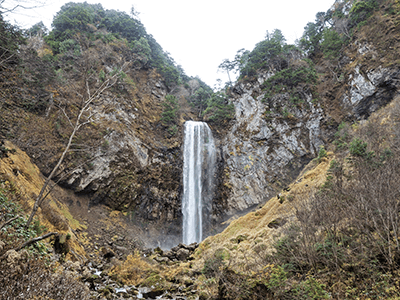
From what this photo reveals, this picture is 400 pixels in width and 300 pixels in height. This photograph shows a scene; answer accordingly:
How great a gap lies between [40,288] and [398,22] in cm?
2800

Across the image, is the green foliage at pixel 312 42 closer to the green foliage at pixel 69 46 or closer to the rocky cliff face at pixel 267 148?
the rocky cliff face at pixel 267 148

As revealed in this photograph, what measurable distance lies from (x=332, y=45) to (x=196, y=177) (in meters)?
22.9

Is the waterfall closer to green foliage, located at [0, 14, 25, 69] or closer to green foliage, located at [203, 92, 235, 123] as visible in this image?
green foliage, located at [203, 92, 235, 123]

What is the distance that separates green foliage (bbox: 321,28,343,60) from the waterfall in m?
17.2

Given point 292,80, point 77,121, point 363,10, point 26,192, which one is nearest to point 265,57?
point 292,80

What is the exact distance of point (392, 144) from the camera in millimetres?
7691

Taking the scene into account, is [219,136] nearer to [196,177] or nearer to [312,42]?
[196,177]

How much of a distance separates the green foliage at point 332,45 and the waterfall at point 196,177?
17.2 metres

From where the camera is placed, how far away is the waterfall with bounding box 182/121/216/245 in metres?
21.4

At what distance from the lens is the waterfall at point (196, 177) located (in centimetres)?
2144

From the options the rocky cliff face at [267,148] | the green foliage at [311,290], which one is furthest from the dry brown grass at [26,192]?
the rocky cliff face at [267,148]

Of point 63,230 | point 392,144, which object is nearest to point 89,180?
point 63,230

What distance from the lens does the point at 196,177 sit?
77.6ft

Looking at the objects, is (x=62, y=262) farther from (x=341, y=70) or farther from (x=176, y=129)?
(x=341, y=70)
